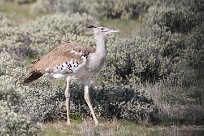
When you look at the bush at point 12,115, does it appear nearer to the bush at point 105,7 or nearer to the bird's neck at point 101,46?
the bird's neck at point 101,46

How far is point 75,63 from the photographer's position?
1067 cm

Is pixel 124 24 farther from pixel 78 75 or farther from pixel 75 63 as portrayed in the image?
pixel 75 63

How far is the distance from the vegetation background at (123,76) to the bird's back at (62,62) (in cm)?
37

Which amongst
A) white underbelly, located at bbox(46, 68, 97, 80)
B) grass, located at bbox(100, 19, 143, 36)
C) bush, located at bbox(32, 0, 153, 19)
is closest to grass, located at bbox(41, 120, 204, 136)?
white underbelly, located at bbox(46, 68, 97, 80)

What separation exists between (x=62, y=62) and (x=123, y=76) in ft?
11.8

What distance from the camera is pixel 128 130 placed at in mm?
10367

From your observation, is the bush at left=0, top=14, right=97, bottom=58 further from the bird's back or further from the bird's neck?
the bird's neck

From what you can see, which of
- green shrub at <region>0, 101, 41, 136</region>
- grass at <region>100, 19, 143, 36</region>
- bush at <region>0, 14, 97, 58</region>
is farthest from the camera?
grass at <region>100, 19, 143, 36</region>

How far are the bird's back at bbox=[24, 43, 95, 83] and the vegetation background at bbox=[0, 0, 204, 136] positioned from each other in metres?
0.37

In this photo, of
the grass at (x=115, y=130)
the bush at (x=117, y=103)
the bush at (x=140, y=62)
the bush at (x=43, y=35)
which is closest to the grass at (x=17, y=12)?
the bush at (x=43, y=35)

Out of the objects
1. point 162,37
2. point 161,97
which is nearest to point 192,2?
point 162,37

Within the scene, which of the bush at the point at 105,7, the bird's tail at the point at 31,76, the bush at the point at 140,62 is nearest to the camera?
the bird's tail at the point at 31,76

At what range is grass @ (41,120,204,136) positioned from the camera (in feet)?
32.8

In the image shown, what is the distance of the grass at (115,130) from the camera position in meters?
9.98
